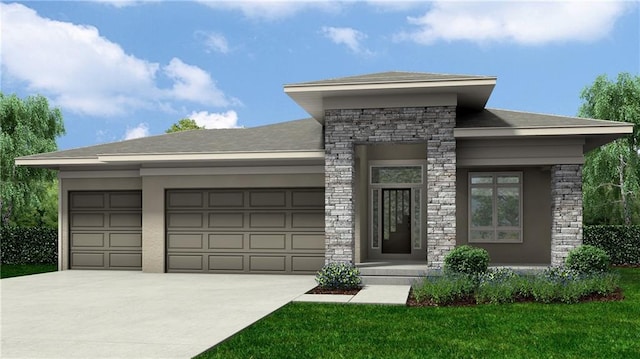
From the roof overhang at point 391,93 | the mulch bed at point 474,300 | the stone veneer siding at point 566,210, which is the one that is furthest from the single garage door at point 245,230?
the stone veneer siding at point 566,210

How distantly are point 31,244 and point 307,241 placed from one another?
1142 centimetres

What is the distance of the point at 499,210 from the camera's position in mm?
16734

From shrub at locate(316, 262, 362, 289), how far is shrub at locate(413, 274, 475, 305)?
5.45 ft

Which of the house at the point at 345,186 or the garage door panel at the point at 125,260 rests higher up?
the house at the point at 345,186

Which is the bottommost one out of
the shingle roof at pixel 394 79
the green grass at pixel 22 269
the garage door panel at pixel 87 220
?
the green grass at pixel 22 269

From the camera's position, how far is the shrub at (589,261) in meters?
13.5

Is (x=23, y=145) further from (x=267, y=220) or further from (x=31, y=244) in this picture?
(x=267, y=220)

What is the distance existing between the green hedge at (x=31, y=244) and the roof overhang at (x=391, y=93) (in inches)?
490

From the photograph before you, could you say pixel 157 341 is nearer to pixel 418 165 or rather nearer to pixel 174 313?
pixel 174 313

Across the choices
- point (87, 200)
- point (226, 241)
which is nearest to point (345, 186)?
point (226, 241)

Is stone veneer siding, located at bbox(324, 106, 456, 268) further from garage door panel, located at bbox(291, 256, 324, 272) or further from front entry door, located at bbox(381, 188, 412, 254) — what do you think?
front entry door, located at bbox(381, 188, 412, 254)

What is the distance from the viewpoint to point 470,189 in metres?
16.8

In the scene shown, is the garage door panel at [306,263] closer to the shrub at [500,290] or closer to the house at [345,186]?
the house at [345,186]

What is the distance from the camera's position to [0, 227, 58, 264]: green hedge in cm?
2262
